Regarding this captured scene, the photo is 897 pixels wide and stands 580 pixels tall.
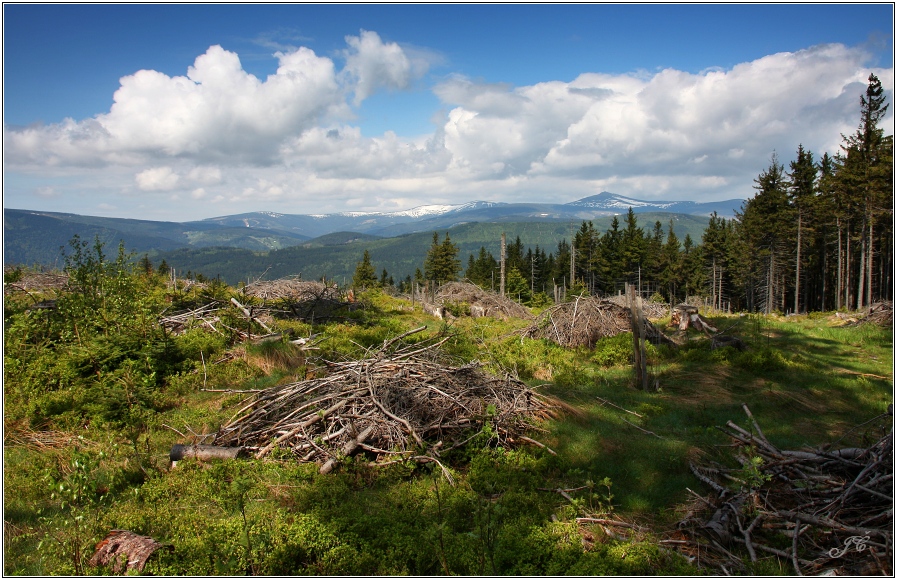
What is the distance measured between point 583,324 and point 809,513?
36.3ft

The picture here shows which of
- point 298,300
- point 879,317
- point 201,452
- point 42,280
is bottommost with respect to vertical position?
point 879,317

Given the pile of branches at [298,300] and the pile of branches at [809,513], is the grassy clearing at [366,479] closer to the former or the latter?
the pile of branches at [809,513]

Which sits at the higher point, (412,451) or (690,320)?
(412,451)

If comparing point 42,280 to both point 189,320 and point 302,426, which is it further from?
point 302,426

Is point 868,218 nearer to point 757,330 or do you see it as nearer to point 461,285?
point 757,330

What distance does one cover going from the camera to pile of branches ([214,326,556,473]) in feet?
21.7

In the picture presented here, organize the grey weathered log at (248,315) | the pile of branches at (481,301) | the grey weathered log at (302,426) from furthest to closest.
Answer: the pile of branches at (481,301) → the grey weathered log at (248,315) → the grey weathered log at (302,426)

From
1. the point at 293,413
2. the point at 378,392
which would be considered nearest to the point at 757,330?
the point at 378,392

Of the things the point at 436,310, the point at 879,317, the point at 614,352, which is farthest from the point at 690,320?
the point at 436,310

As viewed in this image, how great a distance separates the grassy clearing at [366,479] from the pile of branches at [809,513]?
0.38 meters

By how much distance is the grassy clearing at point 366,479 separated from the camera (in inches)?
168

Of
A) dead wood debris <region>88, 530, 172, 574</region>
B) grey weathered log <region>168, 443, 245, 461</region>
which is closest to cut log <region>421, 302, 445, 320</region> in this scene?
grey weathered log <region>168, 443, 245, 461</region>

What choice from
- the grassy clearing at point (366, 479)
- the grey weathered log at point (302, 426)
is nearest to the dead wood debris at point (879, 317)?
the grassy clearing at point (366, 479)

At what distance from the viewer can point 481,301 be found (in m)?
25.9
